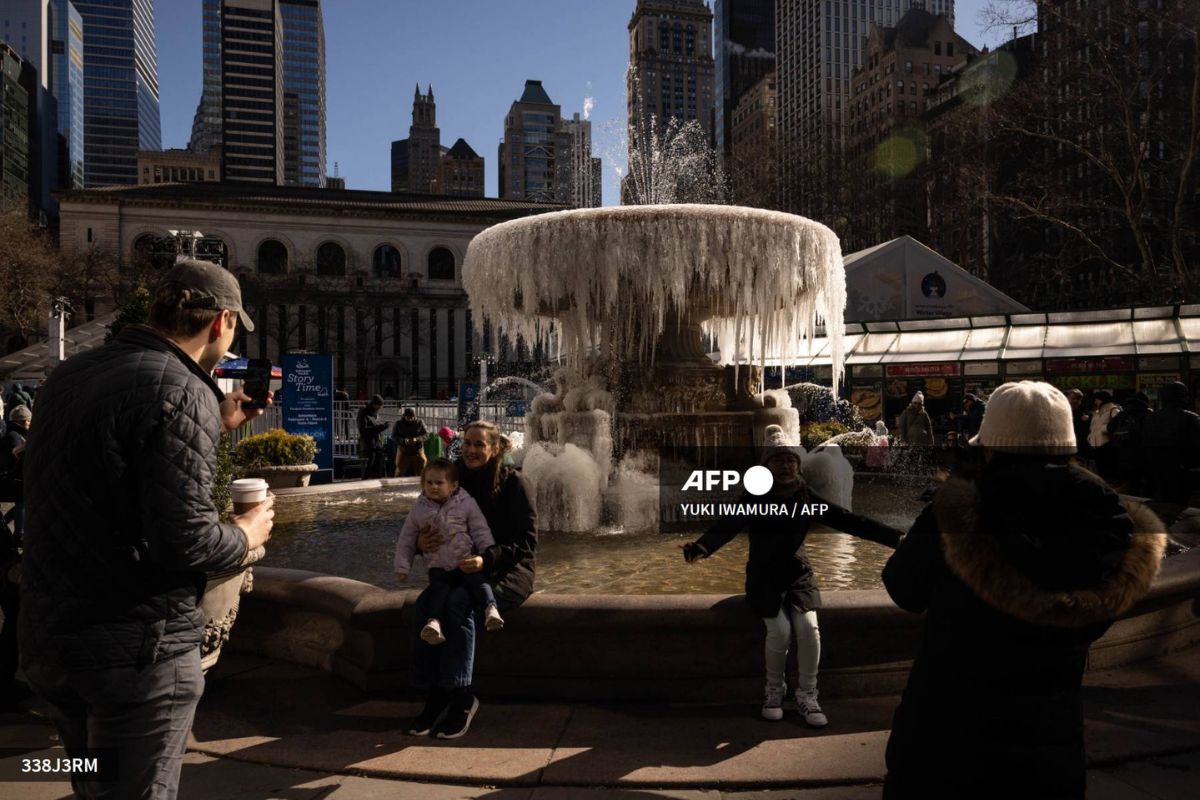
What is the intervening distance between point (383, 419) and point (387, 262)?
62410 mm

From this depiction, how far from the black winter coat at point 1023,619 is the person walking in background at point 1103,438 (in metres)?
9.89

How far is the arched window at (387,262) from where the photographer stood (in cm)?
8094

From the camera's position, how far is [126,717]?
6.67 feet

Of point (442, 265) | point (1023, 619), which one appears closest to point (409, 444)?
point (1023, 619)

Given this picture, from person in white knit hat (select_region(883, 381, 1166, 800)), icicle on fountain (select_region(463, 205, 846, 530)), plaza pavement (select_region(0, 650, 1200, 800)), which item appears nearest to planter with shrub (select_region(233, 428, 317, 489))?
icicle on fountain (select_region(463, 205, 846, 530))

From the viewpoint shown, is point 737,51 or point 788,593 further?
point 737,51

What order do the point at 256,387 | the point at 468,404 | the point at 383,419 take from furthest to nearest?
the point at 383,419 < the point at 468,404 < the point at 256,387

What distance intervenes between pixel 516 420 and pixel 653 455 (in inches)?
427

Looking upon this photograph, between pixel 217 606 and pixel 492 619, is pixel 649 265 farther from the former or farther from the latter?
pixel 217 606

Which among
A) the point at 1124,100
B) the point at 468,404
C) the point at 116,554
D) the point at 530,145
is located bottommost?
the point at 116,554

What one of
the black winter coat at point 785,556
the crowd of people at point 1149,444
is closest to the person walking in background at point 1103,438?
the crowd of people at point 1149,444

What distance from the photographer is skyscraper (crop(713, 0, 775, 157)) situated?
550ft

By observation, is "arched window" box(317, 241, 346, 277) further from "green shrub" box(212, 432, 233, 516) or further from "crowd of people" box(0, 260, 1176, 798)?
"crowd of people" box(0, 260, 1176, 798)

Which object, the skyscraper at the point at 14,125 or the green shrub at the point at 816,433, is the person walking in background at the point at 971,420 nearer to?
the green shrub at the point at 816,433
